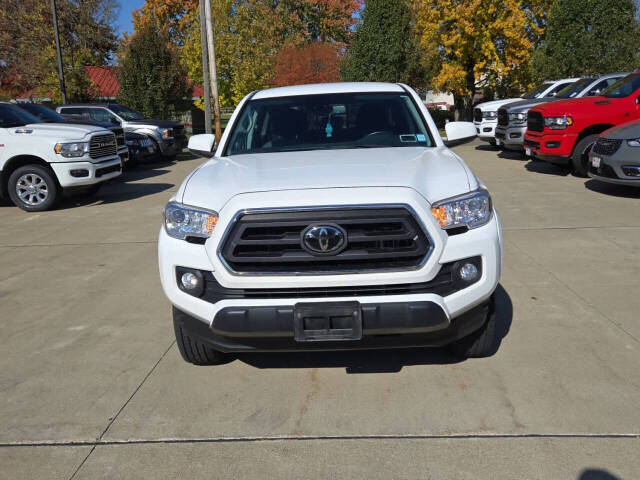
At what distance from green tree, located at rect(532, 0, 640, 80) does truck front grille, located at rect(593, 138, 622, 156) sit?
14423 millimetres

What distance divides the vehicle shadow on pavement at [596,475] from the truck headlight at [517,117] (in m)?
13.3

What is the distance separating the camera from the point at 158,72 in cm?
2362

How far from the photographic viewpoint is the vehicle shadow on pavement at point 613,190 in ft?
32.5

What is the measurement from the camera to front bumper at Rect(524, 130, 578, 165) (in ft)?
38.2

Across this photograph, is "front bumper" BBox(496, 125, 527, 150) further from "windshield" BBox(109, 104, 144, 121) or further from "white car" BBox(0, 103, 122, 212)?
"windshield" BBox(109, 104, 144, 121)

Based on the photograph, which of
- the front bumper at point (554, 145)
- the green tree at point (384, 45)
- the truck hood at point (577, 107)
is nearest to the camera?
the truck hood at point (577, 107)

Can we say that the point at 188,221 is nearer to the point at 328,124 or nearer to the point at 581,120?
the point at 328,124

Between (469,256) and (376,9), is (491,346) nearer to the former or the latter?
(469,256)

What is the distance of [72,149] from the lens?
1035 centimetres

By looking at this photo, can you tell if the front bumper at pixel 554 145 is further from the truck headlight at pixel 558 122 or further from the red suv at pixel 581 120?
the truck headlight at pixel 558 122

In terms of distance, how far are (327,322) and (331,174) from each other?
2.85ft

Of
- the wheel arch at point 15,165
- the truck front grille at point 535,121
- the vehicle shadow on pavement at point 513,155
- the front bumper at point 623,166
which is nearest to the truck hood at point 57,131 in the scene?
the wheel arch at point 15,165

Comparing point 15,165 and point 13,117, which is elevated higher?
point 13,117

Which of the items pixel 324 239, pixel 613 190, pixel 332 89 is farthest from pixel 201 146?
pixel 613 190
